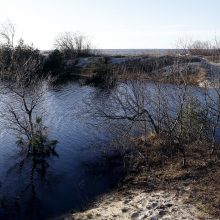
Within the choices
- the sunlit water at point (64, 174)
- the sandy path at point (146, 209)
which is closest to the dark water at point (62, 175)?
the sunlit water at point (64, 174)

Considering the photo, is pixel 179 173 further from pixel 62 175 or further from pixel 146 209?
pixel 62 175

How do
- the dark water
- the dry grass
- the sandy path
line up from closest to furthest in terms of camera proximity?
the sandy path, the dry grass, the dark water

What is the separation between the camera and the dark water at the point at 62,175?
67.7 ft

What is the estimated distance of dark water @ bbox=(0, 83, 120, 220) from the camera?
813 inches

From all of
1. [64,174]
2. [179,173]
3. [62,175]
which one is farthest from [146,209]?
[64,174]

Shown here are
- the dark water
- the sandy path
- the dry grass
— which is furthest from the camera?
the dark water

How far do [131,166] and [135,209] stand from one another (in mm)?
7113

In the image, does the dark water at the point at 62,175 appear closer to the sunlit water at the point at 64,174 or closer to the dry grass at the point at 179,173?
the sunlit water at the point at 64,174

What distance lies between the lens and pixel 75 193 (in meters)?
22.2

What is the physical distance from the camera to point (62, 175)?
25.0m

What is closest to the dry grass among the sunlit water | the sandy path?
the sandy path

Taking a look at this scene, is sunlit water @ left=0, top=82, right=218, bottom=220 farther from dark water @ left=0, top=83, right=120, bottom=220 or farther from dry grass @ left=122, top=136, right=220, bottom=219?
dry grass @ left=122, top=136, right=220, bottom=219

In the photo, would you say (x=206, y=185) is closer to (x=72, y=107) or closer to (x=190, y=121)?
(x=190, y=121)

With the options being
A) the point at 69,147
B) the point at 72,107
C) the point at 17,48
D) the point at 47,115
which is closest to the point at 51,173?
the point at 69,147
